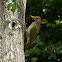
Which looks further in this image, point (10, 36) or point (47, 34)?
point (47, 34)

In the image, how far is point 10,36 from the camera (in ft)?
7.73

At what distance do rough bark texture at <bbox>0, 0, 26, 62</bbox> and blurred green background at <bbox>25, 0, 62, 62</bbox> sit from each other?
1206 millimetres

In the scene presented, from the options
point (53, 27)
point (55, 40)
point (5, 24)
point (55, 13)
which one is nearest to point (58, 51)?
point (55, 40)

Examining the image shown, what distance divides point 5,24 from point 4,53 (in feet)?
1.21

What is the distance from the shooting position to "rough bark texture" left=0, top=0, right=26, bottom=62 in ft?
7.63

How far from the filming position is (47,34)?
379 cm

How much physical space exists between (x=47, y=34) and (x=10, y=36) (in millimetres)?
1558

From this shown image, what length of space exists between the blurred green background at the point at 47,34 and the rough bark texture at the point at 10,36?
121cm

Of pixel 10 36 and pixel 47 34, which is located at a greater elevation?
pixel 10 36

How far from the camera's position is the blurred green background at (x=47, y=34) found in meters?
3.59

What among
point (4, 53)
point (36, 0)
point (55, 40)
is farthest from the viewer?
point (36, 0)

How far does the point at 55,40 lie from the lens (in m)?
3.78

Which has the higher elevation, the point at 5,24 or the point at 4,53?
the point at 5,24

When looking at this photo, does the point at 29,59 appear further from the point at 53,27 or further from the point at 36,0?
the point at 36,0
